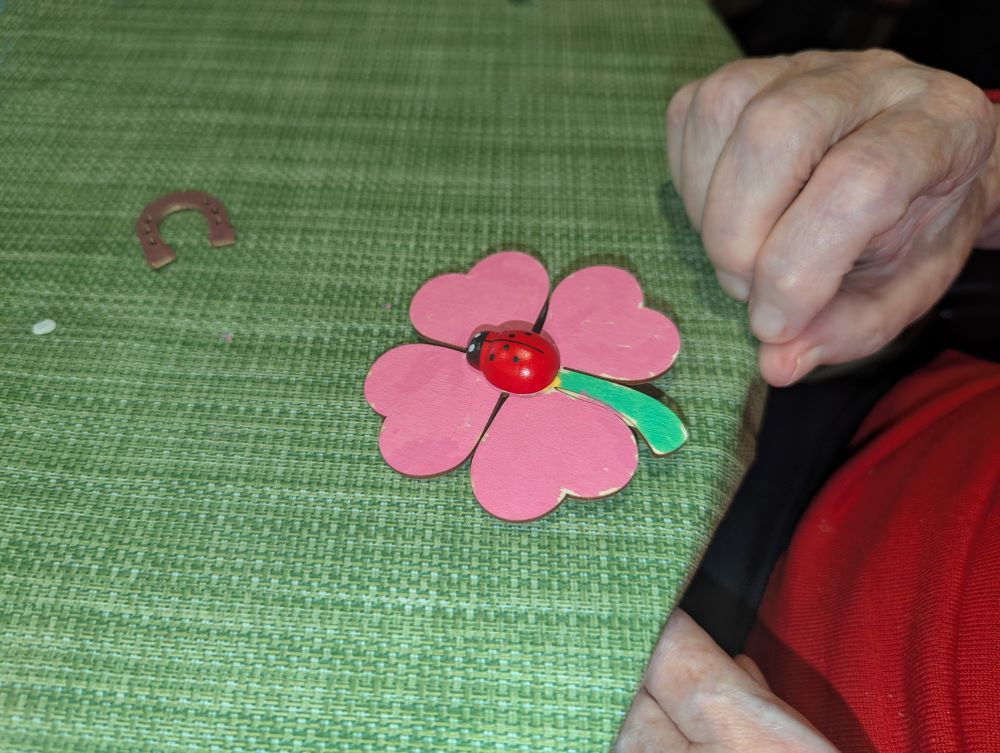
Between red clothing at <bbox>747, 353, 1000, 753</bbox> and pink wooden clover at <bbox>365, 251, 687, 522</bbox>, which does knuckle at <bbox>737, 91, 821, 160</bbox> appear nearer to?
pink wooden clover at <bbox>365, 251, 687, 522</bbox>

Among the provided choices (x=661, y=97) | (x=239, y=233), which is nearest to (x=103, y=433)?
(x=239, y=233)

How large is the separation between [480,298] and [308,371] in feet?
0.42

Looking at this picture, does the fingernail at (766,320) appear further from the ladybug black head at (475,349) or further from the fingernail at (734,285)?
the ladybug black head at (475,349)

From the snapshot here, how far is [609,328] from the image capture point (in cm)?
53

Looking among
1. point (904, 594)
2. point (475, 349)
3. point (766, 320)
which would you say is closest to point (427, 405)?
point (475, 349)

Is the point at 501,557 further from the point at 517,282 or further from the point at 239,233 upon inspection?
the point at 239,233

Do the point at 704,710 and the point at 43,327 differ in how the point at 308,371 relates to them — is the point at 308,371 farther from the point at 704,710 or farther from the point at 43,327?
the point at 704,710

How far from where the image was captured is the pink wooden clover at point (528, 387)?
18.2 inches

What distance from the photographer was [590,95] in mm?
694

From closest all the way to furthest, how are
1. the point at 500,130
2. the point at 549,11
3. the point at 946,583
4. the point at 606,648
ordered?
1. the point at 606,648
2. the point at 946,583
3. the point at 500,130
4. the point at 549,11

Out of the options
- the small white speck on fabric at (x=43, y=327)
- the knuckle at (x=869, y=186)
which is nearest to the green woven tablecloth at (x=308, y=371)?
the small white speck on fabric at (x=43, y=327)

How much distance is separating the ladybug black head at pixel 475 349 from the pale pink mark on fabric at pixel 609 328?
0.16ft

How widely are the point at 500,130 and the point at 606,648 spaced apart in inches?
17.2

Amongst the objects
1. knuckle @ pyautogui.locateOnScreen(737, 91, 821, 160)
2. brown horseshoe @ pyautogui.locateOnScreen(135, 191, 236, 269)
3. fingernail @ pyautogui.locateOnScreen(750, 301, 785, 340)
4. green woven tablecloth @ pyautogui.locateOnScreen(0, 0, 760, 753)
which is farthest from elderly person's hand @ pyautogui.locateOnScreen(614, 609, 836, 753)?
Result: brown horseshoe @ pyautogui.locateOnScreen(135, 191, 236, 269)
